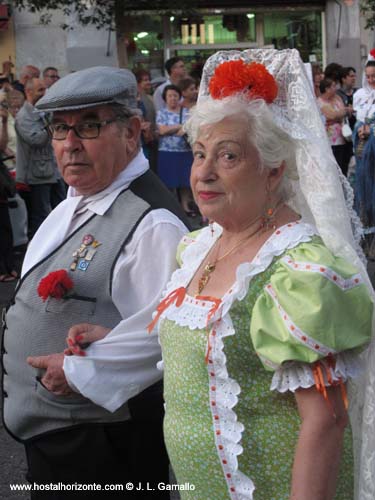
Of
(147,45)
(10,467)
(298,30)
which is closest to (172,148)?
(147,45)

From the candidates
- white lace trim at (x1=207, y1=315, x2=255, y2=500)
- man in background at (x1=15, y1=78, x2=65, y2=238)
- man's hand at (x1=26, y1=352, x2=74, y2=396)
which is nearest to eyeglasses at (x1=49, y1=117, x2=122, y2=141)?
man's hand at (x1=26, y1=352, x2=74, y2=396)

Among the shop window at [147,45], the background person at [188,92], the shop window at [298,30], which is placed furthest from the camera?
the shop window at [298,30]

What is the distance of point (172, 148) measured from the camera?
11.9 metres

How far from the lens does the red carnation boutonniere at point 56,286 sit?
2465 mm

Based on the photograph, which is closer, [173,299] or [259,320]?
[259,320]

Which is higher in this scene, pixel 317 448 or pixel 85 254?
pixel 85 254

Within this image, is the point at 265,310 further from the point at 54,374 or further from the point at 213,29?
the point at 213,29

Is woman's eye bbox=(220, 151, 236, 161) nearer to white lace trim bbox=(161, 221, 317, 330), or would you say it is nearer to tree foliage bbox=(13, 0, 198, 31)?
white lace trim bbox=(161, 221, 317, 330)

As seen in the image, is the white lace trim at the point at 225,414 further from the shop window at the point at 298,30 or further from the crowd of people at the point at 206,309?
the shop window at the point at 298,30

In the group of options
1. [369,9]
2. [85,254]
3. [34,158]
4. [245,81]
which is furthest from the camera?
[369,9]

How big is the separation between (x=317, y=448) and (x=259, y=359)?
244mm

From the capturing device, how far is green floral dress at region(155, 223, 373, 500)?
1.85 meters

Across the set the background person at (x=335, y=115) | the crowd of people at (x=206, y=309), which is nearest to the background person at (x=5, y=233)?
the background person at (x=335, y=115)

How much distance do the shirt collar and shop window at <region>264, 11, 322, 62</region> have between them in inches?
684
